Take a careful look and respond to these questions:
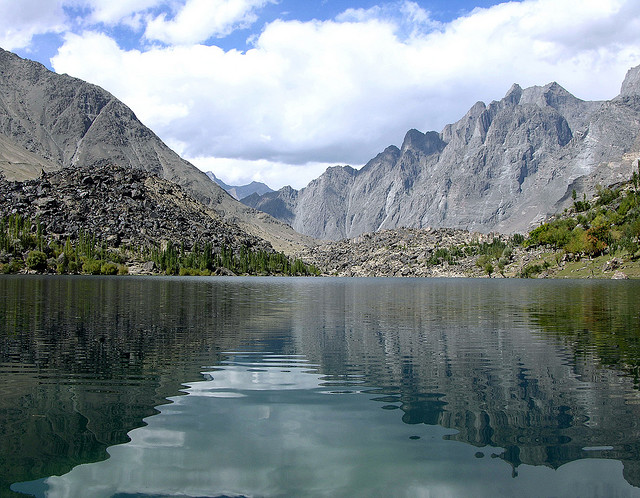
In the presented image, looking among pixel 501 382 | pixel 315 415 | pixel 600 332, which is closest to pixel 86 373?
pixel 315 415

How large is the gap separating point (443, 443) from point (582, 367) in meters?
17.5

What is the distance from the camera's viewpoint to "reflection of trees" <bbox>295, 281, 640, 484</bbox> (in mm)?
18094

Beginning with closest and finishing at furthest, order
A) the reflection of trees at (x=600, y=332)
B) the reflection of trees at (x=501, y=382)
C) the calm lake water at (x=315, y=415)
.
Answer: the calm lake water at (x=315, y=415)
the reflection of trees at (x=501, y=382)
the reflection of trees at (x=600, y=332)

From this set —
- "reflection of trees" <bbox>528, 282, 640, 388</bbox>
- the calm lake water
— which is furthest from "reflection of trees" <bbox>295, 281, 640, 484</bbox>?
"reflection of trees" <bbox>528, 282, 640, 388</bbox>

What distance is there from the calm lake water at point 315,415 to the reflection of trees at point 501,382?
0.39ft

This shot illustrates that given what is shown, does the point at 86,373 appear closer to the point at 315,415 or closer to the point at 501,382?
the point at 315,415

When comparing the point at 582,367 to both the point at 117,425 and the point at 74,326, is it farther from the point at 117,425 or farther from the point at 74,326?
the point at 74,326

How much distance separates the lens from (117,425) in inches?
740

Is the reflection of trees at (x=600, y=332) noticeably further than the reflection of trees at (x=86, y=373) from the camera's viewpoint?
Yes

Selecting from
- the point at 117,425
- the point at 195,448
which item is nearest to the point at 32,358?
the point at 117,425

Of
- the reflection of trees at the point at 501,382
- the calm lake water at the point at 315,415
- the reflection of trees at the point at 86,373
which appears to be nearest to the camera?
the calm lake water at the point at 315,415

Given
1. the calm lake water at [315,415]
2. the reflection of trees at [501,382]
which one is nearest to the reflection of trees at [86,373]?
the calm lake water at [315,415]

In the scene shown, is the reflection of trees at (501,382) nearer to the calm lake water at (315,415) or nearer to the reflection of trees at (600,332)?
the calm lake water at (315,415)

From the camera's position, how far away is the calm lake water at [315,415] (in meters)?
14.5
